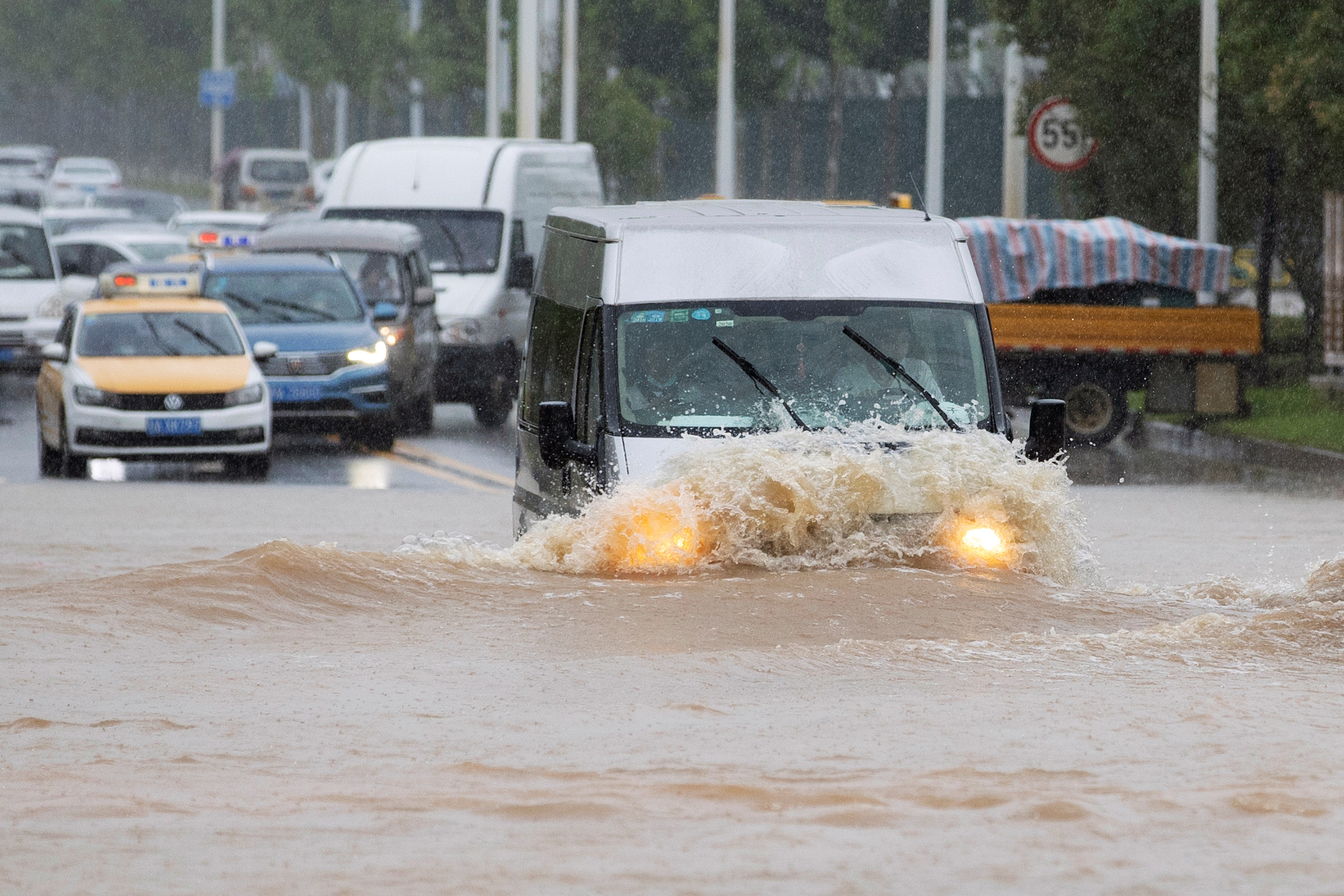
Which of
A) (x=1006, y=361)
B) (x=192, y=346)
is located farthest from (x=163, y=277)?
(x=1006, y=361)

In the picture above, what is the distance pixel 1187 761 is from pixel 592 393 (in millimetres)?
3518

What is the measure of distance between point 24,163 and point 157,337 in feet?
186

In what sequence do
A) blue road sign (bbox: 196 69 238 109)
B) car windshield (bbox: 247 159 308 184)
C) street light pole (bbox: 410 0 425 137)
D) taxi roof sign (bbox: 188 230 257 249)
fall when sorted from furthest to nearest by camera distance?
street light pole (bbox: 410 0 425 137), blue road sign (bbox: 196 69 238 109), car windshield (bbox: 247 159 308 184), taxi roof sign (bbox: 188 230 257 249)

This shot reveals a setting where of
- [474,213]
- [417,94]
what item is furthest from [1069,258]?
[417,94]

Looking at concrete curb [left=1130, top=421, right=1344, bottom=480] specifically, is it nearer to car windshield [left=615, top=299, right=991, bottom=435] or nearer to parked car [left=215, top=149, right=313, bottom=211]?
car windshield [left=615, top=299, right=991, bottom=435]

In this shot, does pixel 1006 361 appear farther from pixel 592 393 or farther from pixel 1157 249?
pixel 592 393

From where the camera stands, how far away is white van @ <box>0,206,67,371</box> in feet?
86.8

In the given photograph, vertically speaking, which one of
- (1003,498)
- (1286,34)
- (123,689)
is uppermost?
(1286,34)

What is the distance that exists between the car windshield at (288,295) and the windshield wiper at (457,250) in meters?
2.42

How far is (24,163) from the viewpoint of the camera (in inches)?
2837

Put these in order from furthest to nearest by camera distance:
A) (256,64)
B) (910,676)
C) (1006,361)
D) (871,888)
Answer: (256,64), (1006,361), (910,676), (871,888)

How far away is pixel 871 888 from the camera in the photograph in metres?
5.34

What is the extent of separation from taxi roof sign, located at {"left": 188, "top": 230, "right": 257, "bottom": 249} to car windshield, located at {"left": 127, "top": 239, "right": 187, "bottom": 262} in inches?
310

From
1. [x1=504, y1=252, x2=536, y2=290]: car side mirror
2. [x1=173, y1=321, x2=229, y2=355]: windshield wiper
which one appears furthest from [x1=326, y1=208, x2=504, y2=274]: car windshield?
Answer: [x1=173, y1=321, x2=229, y2=355]: windshield wiper
